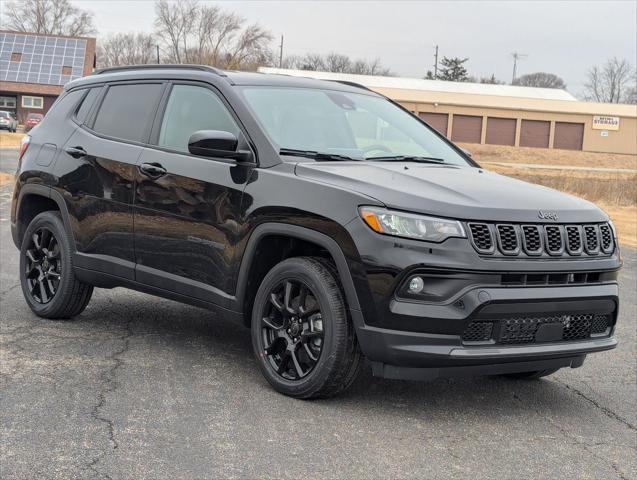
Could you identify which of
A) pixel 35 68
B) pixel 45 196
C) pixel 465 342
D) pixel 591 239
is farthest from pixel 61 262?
pixel 35 68

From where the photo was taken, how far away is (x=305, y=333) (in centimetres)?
473

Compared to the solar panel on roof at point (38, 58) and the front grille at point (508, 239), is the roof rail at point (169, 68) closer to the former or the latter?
the front grille at point (508, 239)

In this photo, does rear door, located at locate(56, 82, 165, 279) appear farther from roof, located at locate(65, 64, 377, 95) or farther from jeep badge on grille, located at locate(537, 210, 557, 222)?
jeep badge on grille, located at locate(537, 210, 557, 222)

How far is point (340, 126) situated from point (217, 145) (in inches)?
38.1

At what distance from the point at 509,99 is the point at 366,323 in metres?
70.1

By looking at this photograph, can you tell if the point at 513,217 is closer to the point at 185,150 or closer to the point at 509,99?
the point at 185,150

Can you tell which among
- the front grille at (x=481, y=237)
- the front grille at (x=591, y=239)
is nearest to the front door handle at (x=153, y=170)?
the front grille at (x=481, y=237)

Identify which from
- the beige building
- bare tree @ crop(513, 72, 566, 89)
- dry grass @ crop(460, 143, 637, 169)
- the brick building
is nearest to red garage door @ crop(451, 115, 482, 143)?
the beige building

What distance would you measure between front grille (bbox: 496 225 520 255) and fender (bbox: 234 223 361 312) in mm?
784

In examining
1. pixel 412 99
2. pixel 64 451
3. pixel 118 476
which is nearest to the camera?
pixel 118 476

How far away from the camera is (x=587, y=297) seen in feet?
15.1

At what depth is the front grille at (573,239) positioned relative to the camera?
180 inches

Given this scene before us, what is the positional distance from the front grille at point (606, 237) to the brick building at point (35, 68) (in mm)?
68136

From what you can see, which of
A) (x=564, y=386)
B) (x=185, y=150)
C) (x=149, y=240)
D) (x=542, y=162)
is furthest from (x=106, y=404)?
(x=542, y=162)
